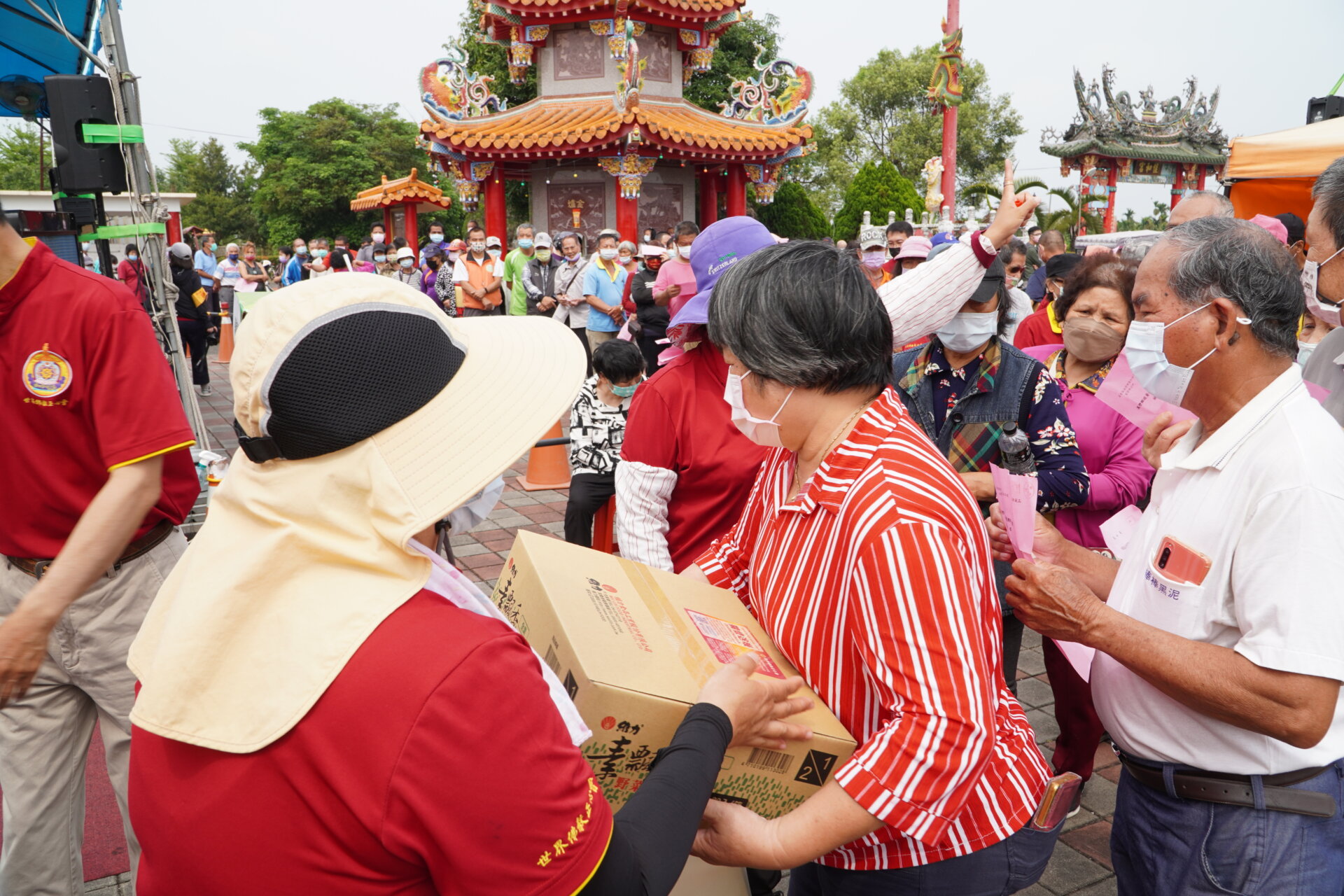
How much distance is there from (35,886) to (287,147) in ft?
163

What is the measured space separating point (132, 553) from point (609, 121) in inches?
658

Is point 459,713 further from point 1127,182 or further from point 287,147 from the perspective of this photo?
point 287,147

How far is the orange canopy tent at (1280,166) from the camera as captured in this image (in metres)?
4.76

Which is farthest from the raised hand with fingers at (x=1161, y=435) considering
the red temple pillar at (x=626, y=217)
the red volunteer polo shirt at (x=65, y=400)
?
the red temple pillar at (x=626, y=217)

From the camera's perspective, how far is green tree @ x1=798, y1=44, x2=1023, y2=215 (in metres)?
48.8

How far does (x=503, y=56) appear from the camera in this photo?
98.2ft

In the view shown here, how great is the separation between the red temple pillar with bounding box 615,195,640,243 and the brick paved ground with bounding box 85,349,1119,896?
1179cm

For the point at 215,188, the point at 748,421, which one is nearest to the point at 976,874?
the point at 748,421

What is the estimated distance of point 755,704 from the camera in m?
1.38

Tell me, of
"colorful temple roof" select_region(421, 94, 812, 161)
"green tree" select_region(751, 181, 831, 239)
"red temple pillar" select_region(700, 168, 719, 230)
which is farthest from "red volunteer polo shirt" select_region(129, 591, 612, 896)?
"green tree" select_region(751, 181, 831, 239)

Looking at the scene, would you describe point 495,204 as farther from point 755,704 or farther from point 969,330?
point 755,704

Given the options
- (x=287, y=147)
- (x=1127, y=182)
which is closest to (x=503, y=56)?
(x=287, y=147)

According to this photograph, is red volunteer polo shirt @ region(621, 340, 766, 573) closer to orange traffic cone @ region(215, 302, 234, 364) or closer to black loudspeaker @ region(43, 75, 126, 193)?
black loudspeaker @ region(43, 75, 126, 193)

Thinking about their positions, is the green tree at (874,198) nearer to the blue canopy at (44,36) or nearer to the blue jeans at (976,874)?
the blue canopy at (44,36)
